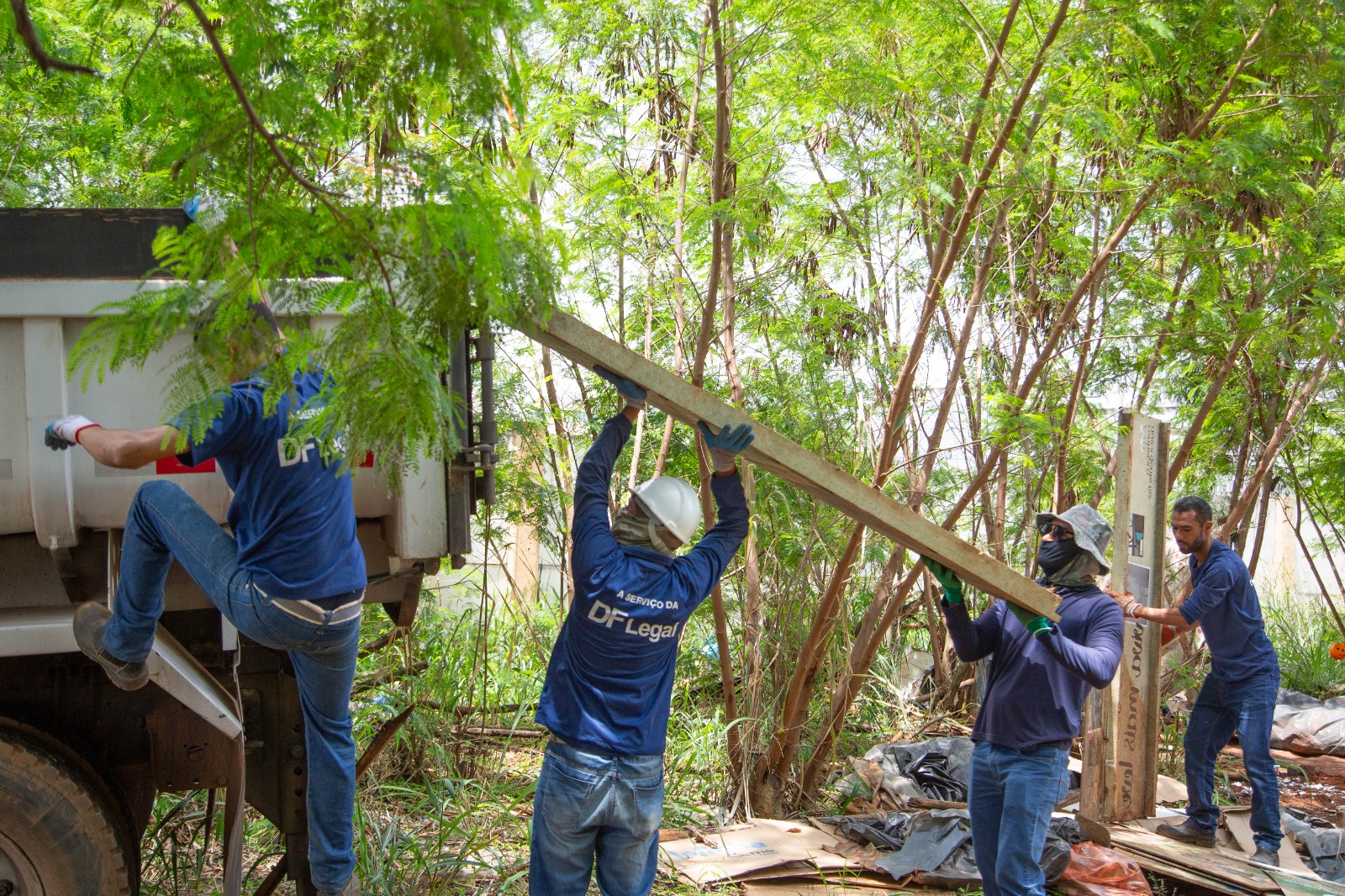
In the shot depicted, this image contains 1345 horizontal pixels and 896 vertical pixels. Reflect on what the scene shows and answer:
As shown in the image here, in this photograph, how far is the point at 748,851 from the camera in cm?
507

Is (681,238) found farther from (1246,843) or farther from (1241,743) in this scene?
(1246,843)

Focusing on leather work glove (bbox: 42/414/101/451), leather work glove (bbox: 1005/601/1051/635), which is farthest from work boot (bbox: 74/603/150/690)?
leather work glove (bbox: 1005/601/1051/635)

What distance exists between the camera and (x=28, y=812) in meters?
3.06

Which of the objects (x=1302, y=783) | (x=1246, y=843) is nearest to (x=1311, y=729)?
(x=1302, y=783)

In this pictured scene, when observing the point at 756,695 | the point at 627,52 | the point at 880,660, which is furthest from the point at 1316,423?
the point at 627,52

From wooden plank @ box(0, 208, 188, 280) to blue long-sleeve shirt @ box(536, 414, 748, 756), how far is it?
1.59 metres

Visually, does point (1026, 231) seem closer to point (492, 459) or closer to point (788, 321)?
point (788, 321)

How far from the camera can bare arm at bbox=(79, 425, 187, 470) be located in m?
2.80

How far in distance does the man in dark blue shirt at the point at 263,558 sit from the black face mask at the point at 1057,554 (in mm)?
2606

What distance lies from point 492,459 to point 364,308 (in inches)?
52.1

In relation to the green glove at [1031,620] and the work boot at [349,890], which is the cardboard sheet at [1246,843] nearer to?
the green glove at [1031,620]

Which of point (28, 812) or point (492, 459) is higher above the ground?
point (492, 459)

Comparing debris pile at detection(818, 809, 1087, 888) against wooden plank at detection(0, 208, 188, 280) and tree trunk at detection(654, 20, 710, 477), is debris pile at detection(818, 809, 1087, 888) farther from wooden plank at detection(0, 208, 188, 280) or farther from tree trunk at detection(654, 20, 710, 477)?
wooden plank at detection(0, 208, 188, 280)

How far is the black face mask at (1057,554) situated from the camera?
4.01 metres
